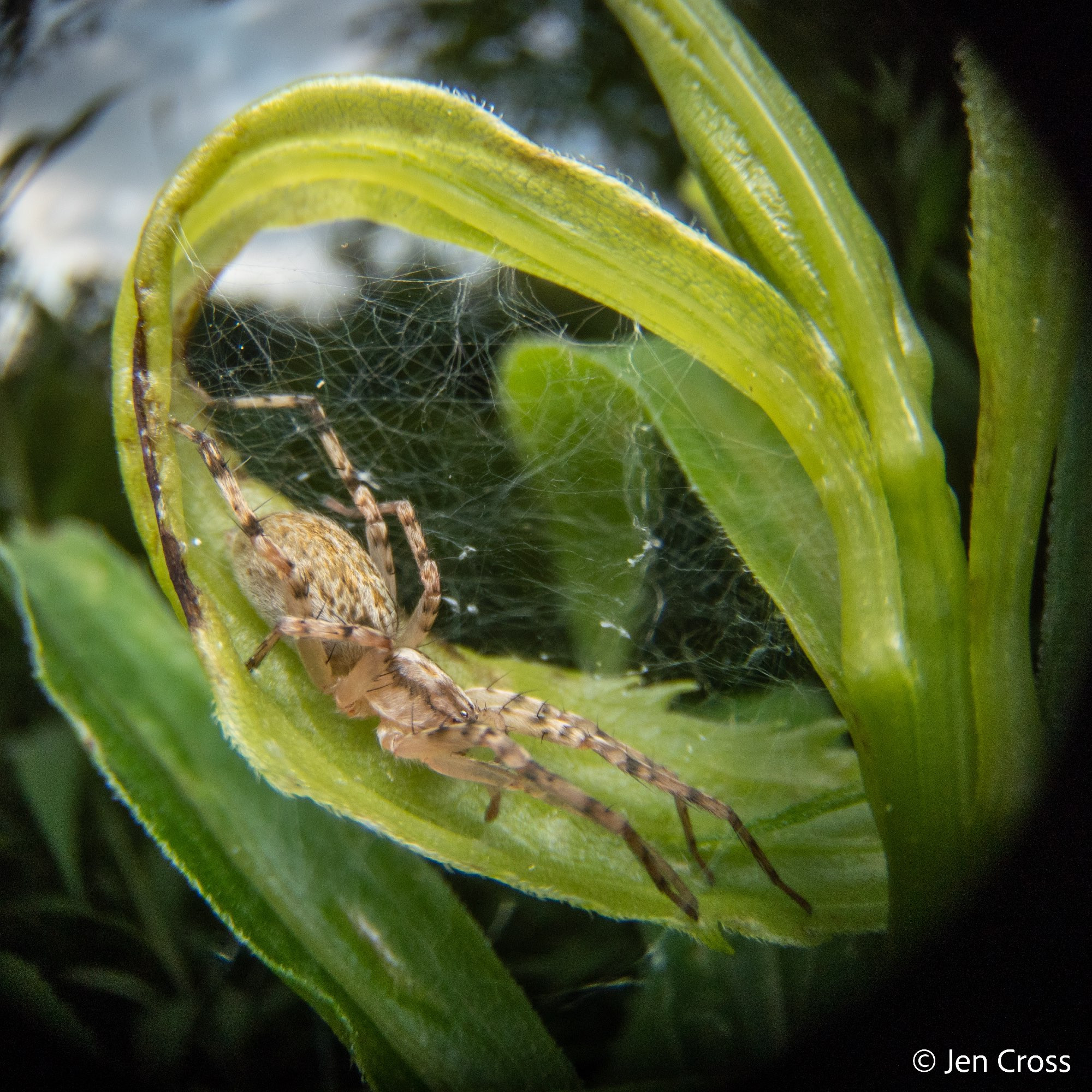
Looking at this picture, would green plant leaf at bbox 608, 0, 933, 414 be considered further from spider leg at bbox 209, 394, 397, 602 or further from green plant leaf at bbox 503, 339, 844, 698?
spider leg at bbox 209, 394, 397, 602

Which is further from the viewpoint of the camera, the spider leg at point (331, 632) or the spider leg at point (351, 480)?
the spider leg at point (351, 480)

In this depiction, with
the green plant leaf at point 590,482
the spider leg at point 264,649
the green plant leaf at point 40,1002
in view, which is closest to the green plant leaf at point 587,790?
the spider leg at point 264,649

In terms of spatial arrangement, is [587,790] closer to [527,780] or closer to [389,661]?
[527,780]

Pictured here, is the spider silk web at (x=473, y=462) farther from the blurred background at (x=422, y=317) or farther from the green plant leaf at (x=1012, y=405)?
the green plant leaf at (x=1012, y=405)

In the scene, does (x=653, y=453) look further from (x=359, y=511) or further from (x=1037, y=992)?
(x=1037, y=992)

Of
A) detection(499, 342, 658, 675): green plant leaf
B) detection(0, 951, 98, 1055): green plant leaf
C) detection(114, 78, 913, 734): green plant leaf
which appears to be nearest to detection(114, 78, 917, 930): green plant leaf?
detection(114, 78, 913, 734): green plant leaf

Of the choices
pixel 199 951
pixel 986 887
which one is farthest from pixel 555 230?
pixel 199 951
